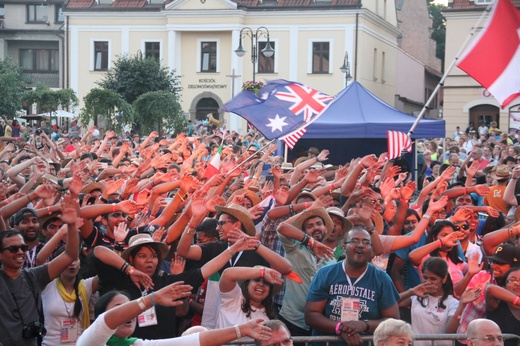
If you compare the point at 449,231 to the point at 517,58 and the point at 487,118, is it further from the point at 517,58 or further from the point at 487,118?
the point at 487,118

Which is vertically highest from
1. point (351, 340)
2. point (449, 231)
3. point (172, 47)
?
point (172, 47)

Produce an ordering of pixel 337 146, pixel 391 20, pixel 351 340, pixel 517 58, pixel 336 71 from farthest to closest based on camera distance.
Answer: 1. pixel 391 20
2. pixel 336 71
3. pixel 337 146
4. pixel 517 58
5. pixel 351 340

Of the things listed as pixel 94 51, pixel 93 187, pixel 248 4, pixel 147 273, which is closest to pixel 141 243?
pixel 147 273

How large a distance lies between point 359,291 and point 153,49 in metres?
45.0

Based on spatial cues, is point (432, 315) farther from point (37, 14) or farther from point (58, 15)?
point (37, 14)

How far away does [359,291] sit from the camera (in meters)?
6.58

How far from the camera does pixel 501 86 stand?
1065 centimetres

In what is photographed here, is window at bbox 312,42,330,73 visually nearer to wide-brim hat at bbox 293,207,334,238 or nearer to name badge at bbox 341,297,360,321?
wide-brim hat at bbox 293,207,334,238

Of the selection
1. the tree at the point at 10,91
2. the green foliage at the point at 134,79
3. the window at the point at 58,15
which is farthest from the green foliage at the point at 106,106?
the window at the point at 58,15

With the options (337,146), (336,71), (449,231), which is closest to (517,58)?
(449,231)

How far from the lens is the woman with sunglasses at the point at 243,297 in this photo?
662 centimetres

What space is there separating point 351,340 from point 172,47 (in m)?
44.0

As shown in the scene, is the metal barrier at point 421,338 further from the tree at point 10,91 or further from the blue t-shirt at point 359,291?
the tree at point 10,91

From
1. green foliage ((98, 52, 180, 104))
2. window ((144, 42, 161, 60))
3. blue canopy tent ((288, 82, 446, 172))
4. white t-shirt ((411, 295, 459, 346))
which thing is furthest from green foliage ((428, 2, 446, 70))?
white t-shirt ((411, 295, 459, 346))
